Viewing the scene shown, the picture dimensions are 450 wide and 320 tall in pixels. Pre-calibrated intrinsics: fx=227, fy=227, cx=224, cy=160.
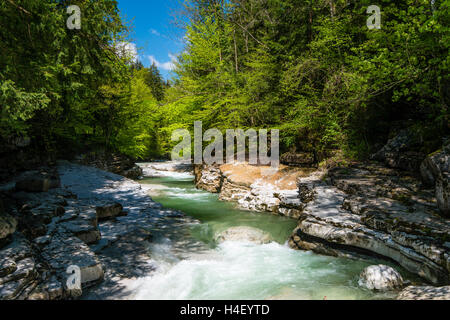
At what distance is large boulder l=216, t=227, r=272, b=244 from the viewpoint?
20.8 ft

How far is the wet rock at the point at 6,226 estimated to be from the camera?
378 cm

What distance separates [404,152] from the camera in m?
6.82

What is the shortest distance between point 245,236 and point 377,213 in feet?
10.8

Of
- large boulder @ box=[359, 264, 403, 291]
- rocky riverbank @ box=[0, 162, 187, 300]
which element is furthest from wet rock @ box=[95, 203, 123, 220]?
large boulder @ box=[359, 264, 403, 291]

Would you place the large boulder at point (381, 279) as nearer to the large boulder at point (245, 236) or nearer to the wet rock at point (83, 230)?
the large boulder at point (245, 236)

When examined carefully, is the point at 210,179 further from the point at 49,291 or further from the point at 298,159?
the point at 49,291

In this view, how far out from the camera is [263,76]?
12.0m

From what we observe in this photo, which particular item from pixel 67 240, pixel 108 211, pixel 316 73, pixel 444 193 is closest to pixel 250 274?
pixel 67 240

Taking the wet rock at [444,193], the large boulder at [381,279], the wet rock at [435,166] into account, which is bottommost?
the large boulder at [381,279]

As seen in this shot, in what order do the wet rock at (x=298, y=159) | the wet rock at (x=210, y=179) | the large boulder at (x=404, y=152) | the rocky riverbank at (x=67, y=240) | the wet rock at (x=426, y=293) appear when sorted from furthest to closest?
the wet rock at (x=210, y=179) < the wet rock at (x=298, y=159) < the large boulder at (x=404, y=152) < the rocky riverbank at (x=67, y=240) < the wet rock at (x=426, y=293)

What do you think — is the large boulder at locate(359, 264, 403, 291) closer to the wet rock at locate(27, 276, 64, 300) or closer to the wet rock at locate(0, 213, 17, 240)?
the wet rock at locate(27, 276, 64, 300)

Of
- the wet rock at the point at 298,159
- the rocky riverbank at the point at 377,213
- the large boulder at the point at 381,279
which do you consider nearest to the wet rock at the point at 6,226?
the rocky riverbank at the point at 377,213
